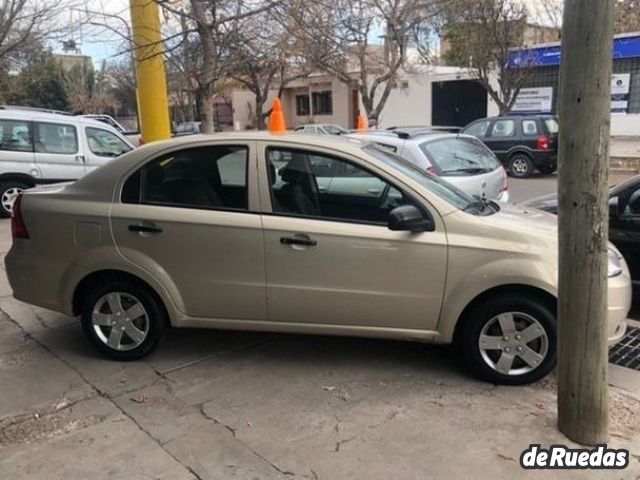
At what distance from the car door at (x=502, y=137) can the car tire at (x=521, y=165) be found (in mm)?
216

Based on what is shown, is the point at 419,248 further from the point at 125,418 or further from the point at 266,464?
the point at 125,418

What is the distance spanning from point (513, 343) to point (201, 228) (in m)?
2.17

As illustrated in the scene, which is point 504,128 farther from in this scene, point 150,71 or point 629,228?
point 629,228

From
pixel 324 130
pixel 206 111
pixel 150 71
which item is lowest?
pixel 324 130

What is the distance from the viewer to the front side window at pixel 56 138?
36.2 feet

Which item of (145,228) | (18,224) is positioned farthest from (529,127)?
(18,224)

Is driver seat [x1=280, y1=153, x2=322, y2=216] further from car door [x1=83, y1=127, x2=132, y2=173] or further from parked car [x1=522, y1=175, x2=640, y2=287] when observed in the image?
car door [x1=83, y1=127, x2=132, y2=173]

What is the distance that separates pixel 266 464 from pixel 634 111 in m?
24.1

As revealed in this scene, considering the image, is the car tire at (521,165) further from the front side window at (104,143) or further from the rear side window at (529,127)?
the front side window at (104,143)

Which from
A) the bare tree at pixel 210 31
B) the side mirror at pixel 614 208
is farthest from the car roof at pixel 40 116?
the side mirror at pixel 614 208

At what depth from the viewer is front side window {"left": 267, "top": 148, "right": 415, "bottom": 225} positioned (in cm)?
410

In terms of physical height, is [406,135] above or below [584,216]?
above

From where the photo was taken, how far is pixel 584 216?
9.98 ft

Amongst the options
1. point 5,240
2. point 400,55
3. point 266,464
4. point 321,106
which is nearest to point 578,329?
point 266,464
